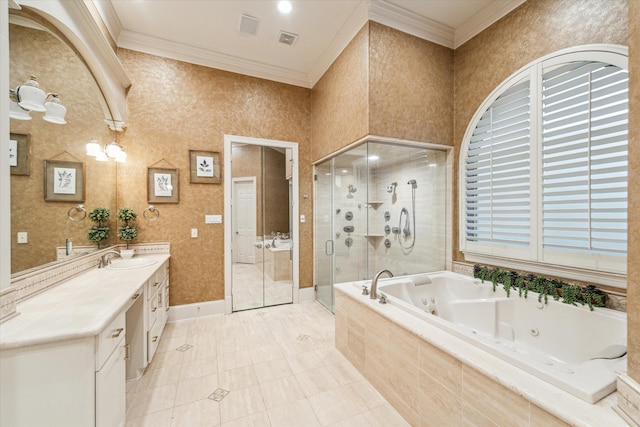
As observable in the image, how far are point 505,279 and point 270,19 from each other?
341cm

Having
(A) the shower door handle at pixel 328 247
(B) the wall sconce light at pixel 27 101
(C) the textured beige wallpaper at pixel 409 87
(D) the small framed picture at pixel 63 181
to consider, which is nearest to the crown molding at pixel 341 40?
(C) the textured beige wallpaper at pixel 409 87

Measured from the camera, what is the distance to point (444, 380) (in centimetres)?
138

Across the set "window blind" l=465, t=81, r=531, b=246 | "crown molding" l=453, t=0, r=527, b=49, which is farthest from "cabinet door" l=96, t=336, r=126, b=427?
"crown molding" l=453, t=0, r=527, b=49

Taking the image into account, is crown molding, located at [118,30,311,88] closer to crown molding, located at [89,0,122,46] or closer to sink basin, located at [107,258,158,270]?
crown molding, located at [89,0,122,46]

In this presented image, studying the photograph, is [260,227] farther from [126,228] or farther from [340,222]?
[126,228]

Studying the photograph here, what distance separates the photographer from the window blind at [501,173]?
7.25 ft

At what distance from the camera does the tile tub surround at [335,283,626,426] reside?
999mm

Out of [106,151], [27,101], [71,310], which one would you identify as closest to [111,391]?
[71,310]

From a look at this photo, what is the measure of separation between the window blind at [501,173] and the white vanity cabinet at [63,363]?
118 inches

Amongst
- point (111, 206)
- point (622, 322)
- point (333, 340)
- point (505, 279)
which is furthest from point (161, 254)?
point (622, 322)

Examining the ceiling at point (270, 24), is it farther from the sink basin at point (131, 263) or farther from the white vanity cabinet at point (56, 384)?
the white vanity cabinet at point (56, 384)

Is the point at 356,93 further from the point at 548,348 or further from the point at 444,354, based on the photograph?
the point at 548,348

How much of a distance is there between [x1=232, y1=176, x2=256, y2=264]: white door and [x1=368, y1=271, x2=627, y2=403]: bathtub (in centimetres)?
179

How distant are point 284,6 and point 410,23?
1286mm
